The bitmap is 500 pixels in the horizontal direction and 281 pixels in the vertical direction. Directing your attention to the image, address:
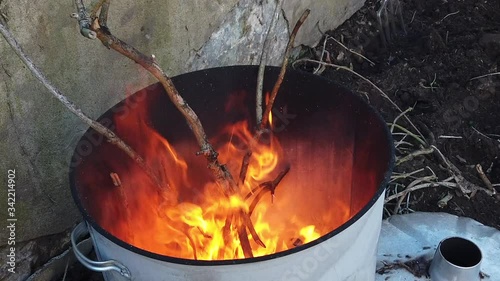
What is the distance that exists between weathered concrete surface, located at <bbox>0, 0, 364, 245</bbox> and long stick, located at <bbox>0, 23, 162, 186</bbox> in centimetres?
25

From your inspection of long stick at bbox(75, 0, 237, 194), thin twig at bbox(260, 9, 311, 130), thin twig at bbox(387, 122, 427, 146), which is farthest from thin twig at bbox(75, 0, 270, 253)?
thin twig at bbox(387, 122, 427, 146)

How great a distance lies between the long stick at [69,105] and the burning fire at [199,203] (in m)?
0.11

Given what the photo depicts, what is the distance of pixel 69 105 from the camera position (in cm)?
129

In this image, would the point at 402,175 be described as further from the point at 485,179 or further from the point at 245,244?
the point at 245,244

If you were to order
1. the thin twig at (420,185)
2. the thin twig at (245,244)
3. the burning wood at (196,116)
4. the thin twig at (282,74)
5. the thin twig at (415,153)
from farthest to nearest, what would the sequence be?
the thin twig at (415,153)
the thin twig at (420,185)
the thin twig at (282,74)
the thin twig at (245,244)
the burning wood at (196,116)

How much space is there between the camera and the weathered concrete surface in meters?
1.55

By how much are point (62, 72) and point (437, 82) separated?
1.71 m

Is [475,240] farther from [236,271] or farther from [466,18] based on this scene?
[466,18]

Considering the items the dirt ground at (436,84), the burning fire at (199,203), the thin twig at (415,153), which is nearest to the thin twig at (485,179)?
the dirt ground at (436,84)

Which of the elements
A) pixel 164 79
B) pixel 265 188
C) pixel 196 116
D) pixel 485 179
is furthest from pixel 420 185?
pixel 164 79

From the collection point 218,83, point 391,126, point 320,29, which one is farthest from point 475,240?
point 320,29

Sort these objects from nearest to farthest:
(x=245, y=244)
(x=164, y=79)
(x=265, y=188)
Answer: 1. (x=164, y=79)
2. (x=245, y=244)
3. (x=265, y=188)

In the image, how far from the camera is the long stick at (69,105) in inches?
47.8

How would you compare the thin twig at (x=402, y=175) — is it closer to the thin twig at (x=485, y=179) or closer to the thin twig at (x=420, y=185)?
the thin twig at (x=420, y=185)
